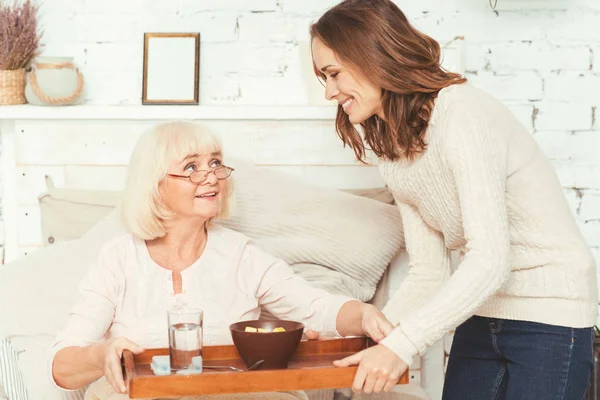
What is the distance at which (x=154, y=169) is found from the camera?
1782 millimetres

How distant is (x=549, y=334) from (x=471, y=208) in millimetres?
304

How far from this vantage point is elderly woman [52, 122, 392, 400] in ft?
5.69

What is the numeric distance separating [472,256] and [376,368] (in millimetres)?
256

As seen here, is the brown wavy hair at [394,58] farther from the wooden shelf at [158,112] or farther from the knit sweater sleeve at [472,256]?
the wooden shelf at [158,112]

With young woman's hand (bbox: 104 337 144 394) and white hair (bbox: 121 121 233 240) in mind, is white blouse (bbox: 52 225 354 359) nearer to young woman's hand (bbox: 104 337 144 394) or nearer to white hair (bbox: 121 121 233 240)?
white hair (bbox: 121 121 233 240)

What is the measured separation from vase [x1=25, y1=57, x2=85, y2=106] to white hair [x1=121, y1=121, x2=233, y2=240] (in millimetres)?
885

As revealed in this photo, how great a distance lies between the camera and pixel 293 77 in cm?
275

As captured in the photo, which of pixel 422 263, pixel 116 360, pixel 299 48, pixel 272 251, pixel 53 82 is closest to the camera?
pixel 116 360

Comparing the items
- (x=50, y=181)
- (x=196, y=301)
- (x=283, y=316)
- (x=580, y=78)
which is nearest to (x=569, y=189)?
(x=580, y=78)

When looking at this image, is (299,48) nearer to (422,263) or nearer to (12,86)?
(12,86)

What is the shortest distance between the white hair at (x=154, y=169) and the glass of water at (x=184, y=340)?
458 mm

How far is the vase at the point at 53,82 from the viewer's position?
8.34 ft

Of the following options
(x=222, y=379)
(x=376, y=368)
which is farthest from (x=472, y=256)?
(x=222, y=379)

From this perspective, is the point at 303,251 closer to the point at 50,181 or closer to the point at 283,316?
the point at 283,316
